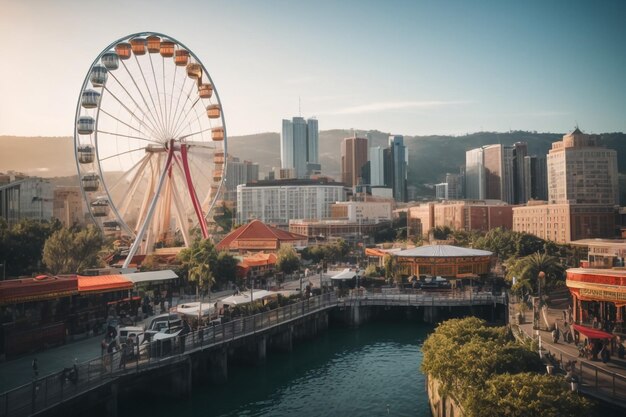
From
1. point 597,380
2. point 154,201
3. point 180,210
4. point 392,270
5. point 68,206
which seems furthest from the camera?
point 68,206

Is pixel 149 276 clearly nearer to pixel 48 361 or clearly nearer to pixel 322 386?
pixel 48 361

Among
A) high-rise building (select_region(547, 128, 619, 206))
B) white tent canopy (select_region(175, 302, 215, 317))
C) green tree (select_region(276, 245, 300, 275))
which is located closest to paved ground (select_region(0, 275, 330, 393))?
white tent canopy (select_region(175, 302, 215, 317))

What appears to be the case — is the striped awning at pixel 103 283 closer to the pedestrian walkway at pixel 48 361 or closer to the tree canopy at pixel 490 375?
the pedestrian walkway at pixel 48 361

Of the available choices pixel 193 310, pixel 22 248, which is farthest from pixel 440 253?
pixel 22 248

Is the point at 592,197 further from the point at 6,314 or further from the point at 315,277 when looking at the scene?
the point at 6,314

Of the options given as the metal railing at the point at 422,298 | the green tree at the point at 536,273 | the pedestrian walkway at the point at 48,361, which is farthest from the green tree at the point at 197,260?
the green tree at the point at 536,273

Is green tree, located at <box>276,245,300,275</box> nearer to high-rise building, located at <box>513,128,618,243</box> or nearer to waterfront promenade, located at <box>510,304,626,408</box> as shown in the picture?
waterfront promenade, located at <box>510,304,626,408</box>

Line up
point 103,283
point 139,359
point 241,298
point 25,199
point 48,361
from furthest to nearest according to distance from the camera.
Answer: point 25,199 → point 241,298 → point 103,283 → point 48,361 → point 139,359
